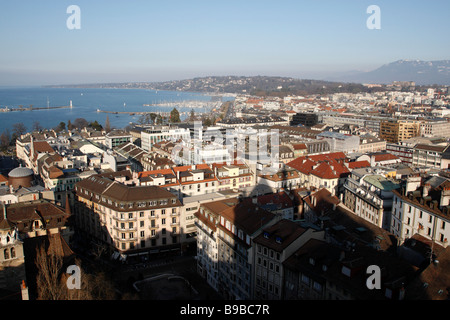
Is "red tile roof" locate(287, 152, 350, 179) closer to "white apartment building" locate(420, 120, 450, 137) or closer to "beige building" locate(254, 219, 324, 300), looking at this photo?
"beige building" locate(254, 219, 324, 300)

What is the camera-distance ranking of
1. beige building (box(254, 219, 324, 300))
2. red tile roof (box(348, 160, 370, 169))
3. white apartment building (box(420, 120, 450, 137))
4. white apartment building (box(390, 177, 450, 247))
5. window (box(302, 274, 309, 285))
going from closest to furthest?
window (box(302, 274, 309, 285)) < beige building (box(254, 219, 324, 300)) < white apartment building (box(390, 177, 450, 247)) < red tile roof (box(348, 160, 370, 169)) < white apartment building (box(420, 120, 450, 137))

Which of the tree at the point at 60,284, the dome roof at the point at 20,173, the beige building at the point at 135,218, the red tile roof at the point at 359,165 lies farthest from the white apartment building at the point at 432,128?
the tree at the point at 60,284

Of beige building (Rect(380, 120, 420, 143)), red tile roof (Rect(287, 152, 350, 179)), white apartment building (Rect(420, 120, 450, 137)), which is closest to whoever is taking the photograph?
red tile roof (Rect(287, 152, 350, 179))

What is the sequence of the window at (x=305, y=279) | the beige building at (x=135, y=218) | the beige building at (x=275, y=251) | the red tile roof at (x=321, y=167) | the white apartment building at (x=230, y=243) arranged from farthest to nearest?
the red tile roof at (x=321, y=167)
the beige building at (x=135, y=218)
the white apartment building at (x=230, y=243)
the beige building at (x=275, y=251)
the window at (x=305, y=279)

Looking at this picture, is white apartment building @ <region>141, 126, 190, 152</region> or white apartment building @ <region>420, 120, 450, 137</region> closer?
white apartment building @ <region>141, 126, 190, 152</region>

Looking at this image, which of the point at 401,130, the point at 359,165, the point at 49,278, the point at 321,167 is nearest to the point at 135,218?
the point at 49,278

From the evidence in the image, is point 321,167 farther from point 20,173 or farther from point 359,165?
point 20,173

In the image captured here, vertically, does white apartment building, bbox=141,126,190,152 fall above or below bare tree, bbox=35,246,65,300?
above

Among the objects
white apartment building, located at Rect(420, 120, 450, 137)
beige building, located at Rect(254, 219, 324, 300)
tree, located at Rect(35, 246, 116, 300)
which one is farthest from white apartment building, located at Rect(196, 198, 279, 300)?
white apartment building, located at Rect(420, 120, 450, 137)

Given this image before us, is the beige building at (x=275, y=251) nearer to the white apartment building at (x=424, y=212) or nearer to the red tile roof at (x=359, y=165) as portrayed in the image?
the white apartment building at (x=424, y=212)

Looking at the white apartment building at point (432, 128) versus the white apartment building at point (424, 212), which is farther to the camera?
the white apartment building at point (432, 128)
